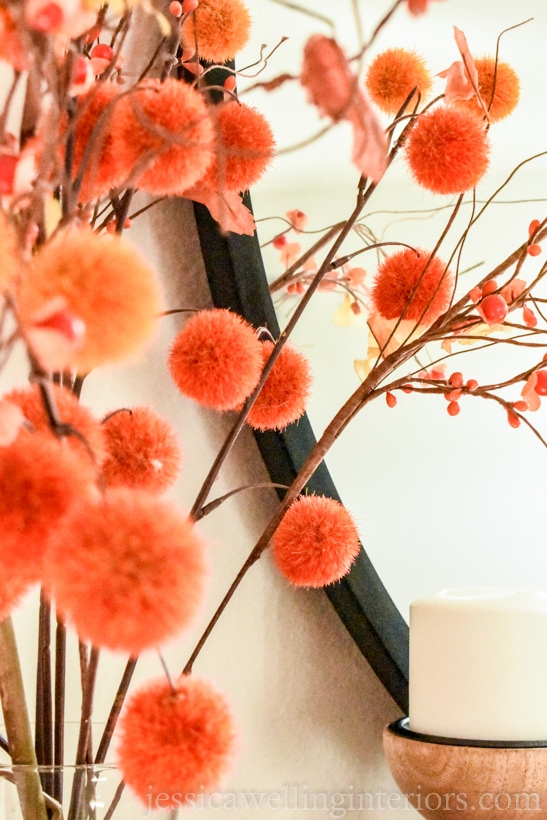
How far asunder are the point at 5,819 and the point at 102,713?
0.16m

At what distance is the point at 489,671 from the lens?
1.54ft

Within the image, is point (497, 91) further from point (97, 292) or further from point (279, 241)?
point (97, 292)

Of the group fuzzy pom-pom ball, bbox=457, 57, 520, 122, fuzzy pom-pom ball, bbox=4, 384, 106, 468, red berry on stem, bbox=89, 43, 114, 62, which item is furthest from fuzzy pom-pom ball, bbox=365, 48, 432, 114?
fuzzy pom-pom ball, bbox=4, 384, 106, 468

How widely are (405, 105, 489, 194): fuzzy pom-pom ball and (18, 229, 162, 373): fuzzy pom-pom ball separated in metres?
0.21

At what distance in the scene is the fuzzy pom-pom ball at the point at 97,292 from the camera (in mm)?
162

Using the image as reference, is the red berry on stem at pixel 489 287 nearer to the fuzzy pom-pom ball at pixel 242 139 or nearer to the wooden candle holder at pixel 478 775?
the fuzzy pom-pom ball at pixel 242 139

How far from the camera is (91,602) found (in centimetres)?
17

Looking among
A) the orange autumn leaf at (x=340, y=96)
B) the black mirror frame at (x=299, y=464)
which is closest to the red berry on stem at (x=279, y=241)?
the black mirror frame at (x=299, y=464)

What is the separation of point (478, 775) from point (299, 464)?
0.70ft

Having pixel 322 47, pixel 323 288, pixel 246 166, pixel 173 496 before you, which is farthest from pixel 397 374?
pixel 322 47

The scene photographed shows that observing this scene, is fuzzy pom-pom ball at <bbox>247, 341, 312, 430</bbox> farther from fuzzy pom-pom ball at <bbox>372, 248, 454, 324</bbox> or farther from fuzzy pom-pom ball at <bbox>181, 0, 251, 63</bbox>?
fuzzy pom-pom ball at <bbox>181, 0, 251, 63</bbox>

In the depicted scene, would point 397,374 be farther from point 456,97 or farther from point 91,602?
point 91,602

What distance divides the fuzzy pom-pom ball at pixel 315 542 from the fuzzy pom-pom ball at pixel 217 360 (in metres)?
0.10

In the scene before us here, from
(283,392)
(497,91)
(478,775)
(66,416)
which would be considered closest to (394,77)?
(497,91)
